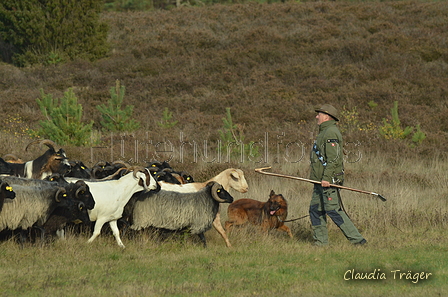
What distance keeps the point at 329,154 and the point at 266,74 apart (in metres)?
20.5

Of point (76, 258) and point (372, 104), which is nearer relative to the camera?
point (76, 258)

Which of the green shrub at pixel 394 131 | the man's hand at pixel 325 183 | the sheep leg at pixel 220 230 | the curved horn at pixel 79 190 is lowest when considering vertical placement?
the sheep leg at pixel 220 230

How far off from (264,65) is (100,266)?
2357 cm

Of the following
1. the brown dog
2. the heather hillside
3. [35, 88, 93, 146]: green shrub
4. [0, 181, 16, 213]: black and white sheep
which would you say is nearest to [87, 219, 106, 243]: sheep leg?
[0, 181, 16, 213]: black and white sheep

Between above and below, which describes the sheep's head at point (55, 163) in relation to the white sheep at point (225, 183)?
above

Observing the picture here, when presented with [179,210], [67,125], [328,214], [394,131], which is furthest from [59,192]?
[394,131]

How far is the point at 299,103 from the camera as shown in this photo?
25.1m

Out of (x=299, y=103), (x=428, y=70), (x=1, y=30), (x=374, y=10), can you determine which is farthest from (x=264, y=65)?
(x=1, y=30)

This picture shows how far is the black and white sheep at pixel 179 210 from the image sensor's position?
9.30m

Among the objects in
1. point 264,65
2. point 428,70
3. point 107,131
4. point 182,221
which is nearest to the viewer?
point 182,221

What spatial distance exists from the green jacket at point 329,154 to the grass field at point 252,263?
108cm

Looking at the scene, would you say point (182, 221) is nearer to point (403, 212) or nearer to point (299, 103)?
point (403, 212)

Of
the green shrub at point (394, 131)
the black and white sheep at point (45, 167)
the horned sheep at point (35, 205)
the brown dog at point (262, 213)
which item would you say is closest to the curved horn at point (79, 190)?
the horned sheep at point (35, 205)

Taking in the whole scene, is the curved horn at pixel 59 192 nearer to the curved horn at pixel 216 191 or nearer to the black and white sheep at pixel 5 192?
the black and white sheep at pixel 5 192
